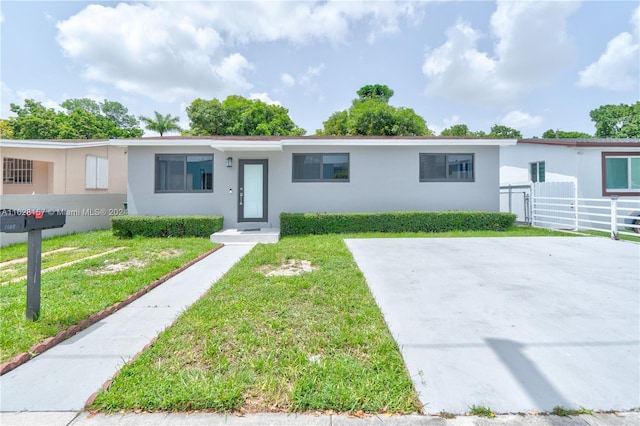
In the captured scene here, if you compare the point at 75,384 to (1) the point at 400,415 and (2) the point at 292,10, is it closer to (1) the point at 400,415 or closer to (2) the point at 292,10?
(1) the point at 400,415

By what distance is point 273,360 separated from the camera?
7.86ft

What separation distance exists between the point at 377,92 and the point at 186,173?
1314 inches

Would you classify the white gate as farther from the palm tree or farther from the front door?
the palm tree

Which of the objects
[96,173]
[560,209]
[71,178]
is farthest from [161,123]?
[560,209]

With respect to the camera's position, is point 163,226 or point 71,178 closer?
point 163,226

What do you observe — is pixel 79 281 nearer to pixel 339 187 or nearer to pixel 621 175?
pixel 339 187

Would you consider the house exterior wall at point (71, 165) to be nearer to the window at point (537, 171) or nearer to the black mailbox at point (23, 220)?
the black mailbox at point (23, 220)

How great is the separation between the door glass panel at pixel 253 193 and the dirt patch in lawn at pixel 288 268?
456cm

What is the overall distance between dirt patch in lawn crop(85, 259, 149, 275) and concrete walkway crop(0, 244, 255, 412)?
Result: 1.53 m

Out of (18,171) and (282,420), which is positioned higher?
(18,171)

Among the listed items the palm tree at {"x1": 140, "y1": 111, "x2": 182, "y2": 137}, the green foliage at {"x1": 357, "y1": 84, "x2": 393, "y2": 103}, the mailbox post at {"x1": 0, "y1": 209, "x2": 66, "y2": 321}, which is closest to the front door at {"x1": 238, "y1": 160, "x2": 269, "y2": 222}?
the mailbox post at {"x1": 0, "y1": 209, "x2": 66, "y2": 321}

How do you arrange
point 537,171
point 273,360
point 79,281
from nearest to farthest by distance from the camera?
point 273,360
point 79,281
point 537,171

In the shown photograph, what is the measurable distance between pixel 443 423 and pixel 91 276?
210 inches

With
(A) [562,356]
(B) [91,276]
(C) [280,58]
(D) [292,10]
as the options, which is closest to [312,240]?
(B) [91,276]
